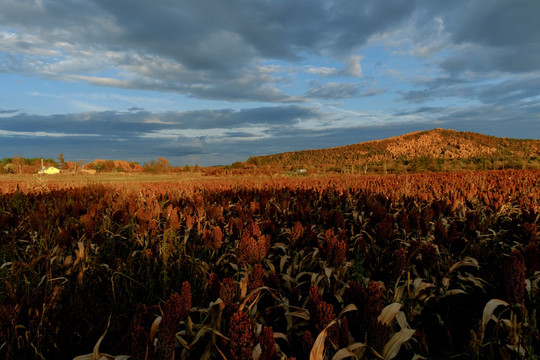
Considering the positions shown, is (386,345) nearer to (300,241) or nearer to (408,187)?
(300,241)

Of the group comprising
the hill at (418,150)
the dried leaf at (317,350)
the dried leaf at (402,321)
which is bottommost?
the dried leaf at (402,321)

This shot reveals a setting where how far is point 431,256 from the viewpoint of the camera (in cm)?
211

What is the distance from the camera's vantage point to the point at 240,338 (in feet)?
3.27

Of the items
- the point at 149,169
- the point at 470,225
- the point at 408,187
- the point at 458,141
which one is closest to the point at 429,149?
the point at 458,141

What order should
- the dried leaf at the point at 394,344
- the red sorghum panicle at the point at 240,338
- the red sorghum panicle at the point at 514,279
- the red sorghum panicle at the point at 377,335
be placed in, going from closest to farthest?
1. the red sorghum panicle at the point at 240,338
2. the red sorghum panicle at the point at 377,335
3. the dried leaf at the point at 394,344
4. the red sorghum panicle at the point at 514,279

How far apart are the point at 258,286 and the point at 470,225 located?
108 inches

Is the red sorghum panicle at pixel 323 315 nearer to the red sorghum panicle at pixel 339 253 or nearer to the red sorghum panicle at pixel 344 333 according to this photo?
the red sorghum panicle at pixel 344 333

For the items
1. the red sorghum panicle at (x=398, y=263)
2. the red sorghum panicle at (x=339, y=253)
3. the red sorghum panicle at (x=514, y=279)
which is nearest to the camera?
the red sorghum panicle at (x=514, y=279)

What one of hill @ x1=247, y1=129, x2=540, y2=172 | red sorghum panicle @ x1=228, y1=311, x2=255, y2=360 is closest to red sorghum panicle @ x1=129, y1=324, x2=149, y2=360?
red sorghum panicle @ x1=228, y1=311, x2=255, y2=360

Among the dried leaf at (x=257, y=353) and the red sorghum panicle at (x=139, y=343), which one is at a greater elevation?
the red sorghum panicle at (x=139, y=343)

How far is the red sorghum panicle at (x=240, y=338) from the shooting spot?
0.98 m

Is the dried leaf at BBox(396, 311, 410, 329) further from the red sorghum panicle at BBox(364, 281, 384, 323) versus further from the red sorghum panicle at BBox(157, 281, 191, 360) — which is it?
the red sorghum panicle at BBox(157, 281, 191, 360)

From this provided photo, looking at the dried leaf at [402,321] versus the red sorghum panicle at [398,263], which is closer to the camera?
the dried leaf at [402,321]

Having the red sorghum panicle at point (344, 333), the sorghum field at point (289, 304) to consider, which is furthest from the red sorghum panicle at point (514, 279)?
→ the red sorghum panicle at point (344, 333)
